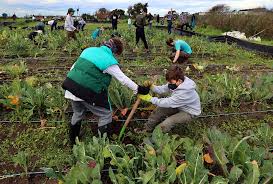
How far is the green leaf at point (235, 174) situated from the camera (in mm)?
2779

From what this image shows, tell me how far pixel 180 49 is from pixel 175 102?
15.0 ft

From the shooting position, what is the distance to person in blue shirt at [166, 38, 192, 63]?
25.5ft

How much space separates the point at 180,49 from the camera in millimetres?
8195

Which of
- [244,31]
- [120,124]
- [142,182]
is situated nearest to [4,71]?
[120,124]

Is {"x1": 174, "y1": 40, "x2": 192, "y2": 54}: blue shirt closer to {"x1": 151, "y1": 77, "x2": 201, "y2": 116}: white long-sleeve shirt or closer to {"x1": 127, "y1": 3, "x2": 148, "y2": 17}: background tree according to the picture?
{"x1": 151, "y1": 77, "x2": 201, "y2": 116}: white long-sleeve shirt

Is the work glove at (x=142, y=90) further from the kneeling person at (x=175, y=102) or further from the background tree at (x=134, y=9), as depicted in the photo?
the background tree at (x=134, y=9)

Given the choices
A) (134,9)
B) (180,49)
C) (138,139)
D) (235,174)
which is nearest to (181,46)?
(180,49)

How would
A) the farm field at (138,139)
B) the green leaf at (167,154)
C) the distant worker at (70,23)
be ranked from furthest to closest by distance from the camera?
the distant worker at (70,23), the green leaf at (167,154), the farm field at (138,139)

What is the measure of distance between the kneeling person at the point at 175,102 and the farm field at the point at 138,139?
0.21 metres

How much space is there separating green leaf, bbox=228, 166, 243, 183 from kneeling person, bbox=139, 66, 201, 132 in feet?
3.76

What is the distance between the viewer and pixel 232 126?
15.3 feet

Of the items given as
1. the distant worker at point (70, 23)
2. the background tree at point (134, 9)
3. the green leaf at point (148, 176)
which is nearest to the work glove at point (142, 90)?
the green leaf at point (148, 176)

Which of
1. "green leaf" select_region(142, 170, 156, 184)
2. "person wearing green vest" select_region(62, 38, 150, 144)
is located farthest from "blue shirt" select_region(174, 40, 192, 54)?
"green leaf" select_region(142, 170, 156, 184)

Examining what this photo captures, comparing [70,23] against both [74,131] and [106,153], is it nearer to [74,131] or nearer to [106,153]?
[74,131]
